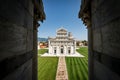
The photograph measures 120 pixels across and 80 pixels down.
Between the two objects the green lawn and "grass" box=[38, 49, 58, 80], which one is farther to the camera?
"grass" box=[38, 49, 58, 80]

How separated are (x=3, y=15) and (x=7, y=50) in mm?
460

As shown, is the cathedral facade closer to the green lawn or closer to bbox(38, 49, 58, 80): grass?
the green lawn

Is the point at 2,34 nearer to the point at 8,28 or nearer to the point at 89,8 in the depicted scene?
the point at 8,28

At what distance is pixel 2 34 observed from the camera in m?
1.67

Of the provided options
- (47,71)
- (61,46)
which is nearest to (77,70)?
(47,71)

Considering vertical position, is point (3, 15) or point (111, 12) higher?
point (111, 12)

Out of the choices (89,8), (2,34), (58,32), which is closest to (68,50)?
(58,32)

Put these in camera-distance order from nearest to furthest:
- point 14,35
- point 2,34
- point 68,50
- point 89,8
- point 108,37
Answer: point 2,34
point 14,35
point 108,37
point 89,8
point 68,50

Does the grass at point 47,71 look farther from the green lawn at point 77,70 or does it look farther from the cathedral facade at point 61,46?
the cathedral facade at point 61,46

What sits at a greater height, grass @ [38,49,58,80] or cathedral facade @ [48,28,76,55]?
cathedral facade @ [48,28,76,55]

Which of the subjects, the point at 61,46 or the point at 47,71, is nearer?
the point at 47,71

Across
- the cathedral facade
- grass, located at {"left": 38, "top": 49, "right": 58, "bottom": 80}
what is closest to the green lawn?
grass, located at {"left": 38, "top": 49, "right": 58, "bottom": 80}

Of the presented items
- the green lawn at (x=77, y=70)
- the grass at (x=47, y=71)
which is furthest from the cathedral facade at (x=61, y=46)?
the grass at (x=47, y=71)

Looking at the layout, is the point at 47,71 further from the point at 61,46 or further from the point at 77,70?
the point at 61,46
